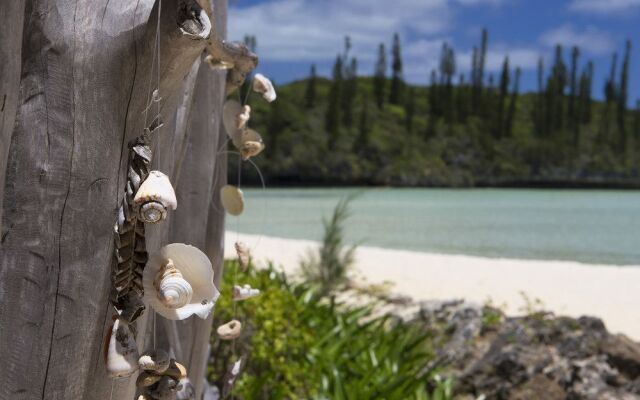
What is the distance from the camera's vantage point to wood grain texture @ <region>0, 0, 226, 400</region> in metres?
1.11

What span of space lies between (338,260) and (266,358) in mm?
4396

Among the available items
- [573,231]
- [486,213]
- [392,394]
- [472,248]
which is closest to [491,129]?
[486,213]

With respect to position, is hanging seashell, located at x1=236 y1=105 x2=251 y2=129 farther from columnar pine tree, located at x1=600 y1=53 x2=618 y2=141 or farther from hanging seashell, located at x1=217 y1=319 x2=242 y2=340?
columnar pine tree, located at x1=600 y1=53 x2=618 y2=141

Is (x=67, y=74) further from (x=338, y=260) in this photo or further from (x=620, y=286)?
(x=620, y=286)

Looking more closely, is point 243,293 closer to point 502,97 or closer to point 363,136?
point 363,136

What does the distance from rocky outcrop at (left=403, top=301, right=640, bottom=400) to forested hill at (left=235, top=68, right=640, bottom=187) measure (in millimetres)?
54266

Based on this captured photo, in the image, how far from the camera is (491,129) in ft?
214

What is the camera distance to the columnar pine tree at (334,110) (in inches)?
2325

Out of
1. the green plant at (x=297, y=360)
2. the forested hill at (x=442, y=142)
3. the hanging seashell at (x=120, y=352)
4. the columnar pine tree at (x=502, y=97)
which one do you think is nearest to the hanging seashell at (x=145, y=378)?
the hanging seashell at (x=120, y=352)

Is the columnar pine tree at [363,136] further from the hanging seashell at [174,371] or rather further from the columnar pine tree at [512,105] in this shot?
the hanging seashell at [174,371]

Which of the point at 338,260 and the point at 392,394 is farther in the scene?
the point at 338,260

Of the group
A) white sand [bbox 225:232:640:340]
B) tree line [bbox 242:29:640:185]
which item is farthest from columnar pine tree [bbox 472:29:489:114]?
white sand [bbox 225:232:640:340]

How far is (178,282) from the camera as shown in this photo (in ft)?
3.36

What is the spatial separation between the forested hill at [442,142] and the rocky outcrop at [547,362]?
2136 inches
